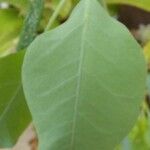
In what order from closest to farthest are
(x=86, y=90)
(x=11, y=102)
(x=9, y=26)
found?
(x=86, y=90) → (x=11, y=102) → (x=9, y=26)

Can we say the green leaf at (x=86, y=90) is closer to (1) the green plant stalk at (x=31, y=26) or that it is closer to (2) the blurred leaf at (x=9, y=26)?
(1) the green plant stalk at (x=31, y=26)

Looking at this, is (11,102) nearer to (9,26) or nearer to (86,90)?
(86,90)

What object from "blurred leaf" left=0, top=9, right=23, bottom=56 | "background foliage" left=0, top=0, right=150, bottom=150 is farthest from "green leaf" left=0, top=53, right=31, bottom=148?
"blurred leaf" left=0, top=9, right=23, bottom=56

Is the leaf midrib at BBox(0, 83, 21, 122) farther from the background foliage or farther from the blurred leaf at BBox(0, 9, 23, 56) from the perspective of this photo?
the blurred leaf at BBox(0, 9, 23, 56)

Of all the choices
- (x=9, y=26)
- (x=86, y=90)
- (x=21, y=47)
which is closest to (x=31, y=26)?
(x=21, y=47)

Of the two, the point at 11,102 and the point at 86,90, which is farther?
the point at 11,102

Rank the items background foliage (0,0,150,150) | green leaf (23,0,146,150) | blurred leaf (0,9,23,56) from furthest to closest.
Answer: blurred leaf (0,9,23,56) → background foliage (0,0,150,150) → green leaf (23,0,146,150)

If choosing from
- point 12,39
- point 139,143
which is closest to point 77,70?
point 139,143
